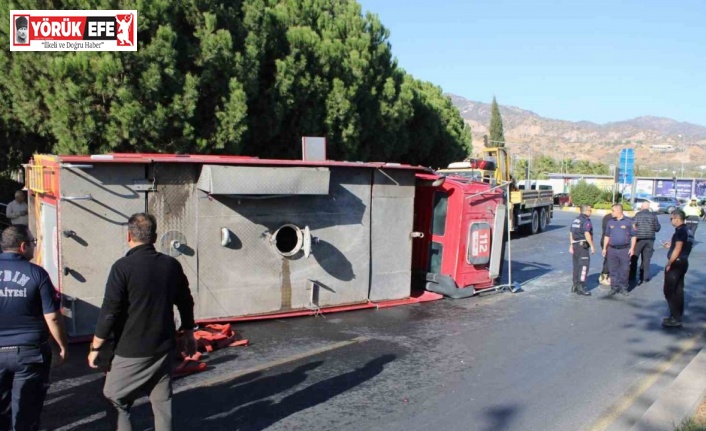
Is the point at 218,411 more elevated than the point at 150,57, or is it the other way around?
the point at 150,57

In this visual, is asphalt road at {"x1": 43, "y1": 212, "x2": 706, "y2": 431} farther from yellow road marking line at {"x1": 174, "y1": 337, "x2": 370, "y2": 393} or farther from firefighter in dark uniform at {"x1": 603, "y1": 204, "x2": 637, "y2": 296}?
firefighter in dark uniform at {"x1": 603, "y1": 204, "x2": 637, "y2": 296}

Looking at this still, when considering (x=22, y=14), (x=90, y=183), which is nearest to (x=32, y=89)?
(x=22, y=14)

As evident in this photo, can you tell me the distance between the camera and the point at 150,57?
12.5m

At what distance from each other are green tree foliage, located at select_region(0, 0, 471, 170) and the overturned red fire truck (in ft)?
13.8

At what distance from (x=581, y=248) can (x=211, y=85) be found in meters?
8.72

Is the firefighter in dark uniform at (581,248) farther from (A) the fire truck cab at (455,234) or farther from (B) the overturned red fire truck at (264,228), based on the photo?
(B) the overturned red fire truck at (264,228)

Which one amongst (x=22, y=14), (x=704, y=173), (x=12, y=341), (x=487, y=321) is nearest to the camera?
(x=12, y=341)

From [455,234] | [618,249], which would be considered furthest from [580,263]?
[455,234]

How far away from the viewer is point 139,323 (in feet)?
13.6

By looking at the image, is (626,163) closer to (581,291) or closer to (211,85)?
(581,291)

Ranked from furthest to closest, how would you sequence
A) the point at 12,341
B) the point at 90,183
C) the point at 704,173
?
the point at 704,173
the point at 90,183
the point at 12,341

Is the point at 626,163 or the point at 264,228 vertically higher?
the point at 626,163

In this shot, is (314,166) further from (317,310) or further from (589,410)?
(589,410)

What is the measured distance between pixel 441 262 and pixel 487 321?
5.97 ft
